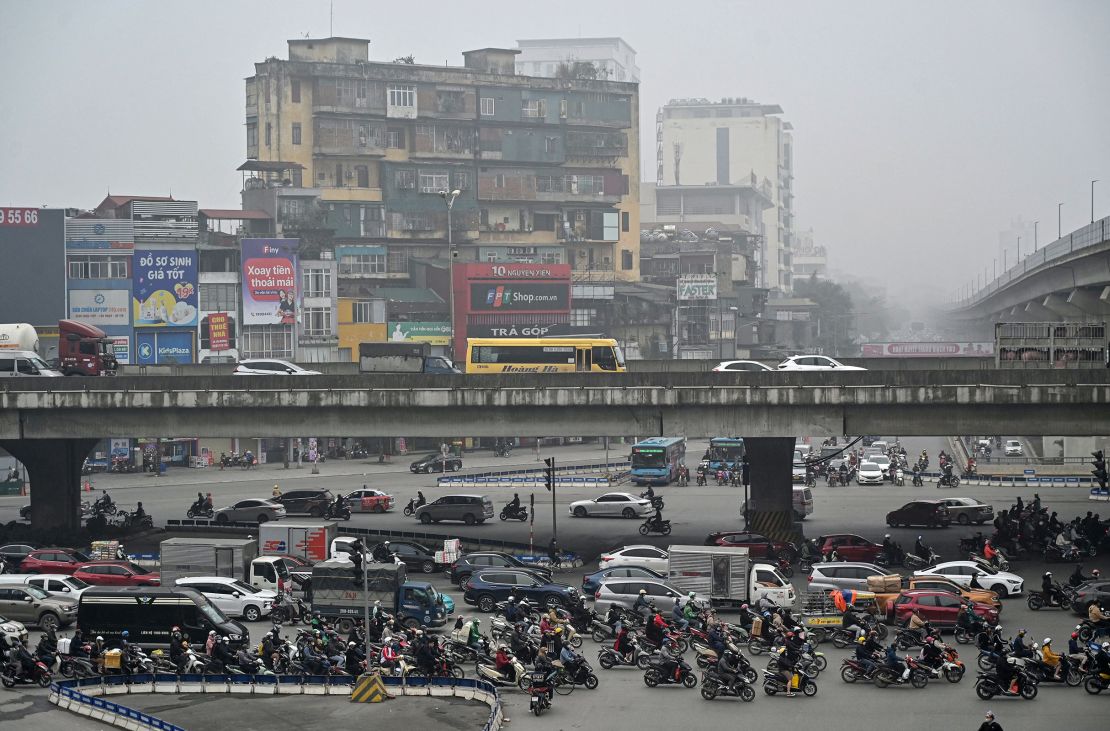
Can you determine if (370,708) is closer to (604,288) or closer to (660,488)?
(660,488)

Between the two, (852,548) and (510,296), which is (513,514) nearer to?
(852,548)

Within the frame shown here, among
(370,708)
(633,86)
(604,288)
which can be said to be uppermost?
(633,86)

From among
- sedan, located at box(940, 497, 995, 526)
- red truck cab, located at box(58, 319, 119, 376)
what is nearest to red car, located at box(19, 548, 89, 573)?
red truck cab, located at box(58, 319, 119, 376)

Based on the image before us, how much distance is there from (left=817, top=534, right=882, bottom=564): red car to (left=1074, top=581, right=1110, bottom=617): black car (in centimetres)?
759

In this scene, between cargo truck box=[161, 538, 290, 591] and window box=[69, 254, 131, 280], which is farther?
window box=[69, 254, 131, 280]

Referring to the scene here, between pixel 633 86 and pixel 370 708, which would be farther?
pixel 633 86

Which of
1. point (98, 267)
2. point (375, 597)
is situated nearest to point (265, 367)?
point (375, 597)

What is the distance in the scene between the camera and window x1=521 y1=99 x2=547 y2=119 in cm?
13050

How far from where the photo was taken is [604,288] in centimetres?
11662

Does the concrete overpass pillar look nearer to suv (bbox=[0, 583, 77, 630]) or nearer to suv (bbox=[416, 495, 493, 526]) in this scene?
suv (bbox=[416, 495, 493, 526])

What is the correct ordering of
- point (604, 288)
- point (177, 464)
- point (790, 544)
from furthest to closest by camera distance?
point (604, 288)
point (177, 464)
point (790, 544)

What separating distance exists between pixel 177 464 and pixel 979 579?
5448 cm

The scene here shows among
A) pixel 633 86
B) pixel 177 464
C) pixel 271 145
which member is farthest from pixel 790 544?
pixel 633 86

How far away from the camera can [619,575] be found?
1383 inches
